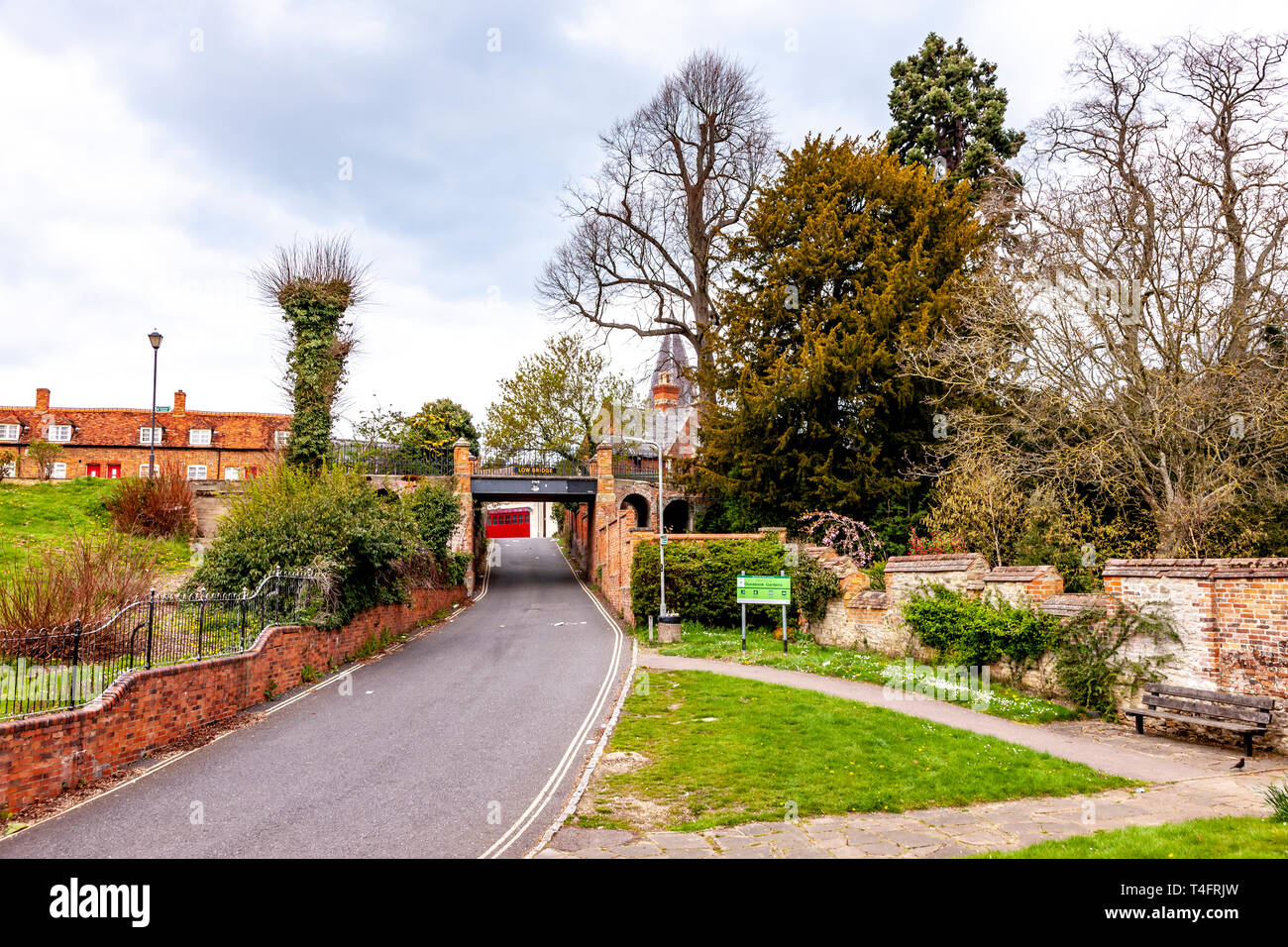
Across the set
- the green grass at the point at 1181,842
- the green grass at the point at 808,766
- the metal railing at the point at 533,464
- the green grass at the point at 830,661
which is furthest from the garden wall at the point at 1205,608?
the metal railing at the point at 533,464

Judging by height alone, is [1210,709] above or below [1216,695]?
below

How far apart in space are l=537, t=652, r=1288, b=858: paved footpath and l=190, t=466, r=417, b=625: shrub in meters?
11.4

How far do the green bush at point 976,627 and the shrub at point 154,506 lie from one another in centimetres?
2278

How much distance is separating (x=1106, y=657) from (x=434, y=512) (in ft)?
69.7

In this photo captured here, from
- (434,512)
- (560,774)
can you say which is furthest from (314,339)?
(560,774)

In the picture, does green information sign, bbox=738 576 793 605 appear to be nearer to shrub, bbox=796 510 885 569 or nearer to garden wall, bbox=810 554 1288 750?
shrub, bbox=796 510 885 569

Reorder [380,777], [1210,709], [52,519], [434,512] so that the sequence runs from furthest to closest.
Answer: [434,512] < [52,519] < [1210,709] < [380,777]

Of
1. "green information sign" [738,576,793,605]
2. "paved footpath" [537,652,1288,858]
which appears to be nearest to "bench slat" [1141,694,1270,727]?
"paved footpath" [537,652,1288,858]

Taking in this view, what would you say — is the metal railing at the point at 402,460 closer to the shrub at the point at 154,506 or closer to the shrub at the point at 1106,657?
the shrub at the point at 154,506

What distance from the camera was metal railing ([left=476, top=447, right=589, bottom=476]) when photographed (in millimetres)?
36750

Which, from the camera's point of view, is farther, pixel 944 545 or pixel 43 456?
pixel 43 456

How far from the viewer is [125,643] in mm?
11000

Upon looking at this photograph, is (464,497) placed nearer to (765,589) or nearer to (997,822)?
(765,589)

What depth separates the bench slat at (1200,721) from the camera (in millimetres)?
8578
